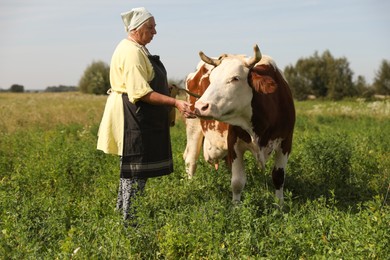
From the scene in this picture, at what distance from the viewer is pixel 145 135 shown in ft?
15.3

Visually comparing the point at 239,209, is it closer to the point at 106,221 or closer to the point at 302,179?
the point at 106,221

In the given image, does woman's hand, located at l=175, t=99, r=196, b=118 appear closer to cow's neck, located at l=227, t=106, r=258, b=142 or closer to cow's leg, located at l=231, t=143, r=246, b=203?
cow's neck, located at l=227, t=106, r=258, b=142

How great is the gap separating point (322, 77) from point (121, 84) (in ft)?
130

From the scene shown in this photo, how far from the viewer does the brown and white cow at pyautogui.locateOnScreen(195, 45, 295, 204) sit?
5008 mm

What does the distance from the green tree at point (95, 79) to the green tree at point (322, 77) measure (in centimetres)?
2531

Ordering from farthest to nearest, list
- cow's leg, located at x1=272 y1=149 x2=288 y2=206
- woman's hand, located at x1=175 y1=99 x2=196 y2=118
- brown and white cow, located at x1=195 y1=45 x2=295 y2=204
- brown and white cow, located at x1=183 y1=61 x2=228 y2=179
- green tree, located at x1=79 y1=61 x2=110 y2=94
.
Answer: green tree, located at x1=79 y1=61 x2=110 y2=94 → brown and white cow, located at x1=183 y1=61 x2=228 y2=179 → cow's leg, located at x1=272 y1=149 x2=288 y2=206 → brown and white cow, located at x1=195 y1=45 x2=295 y2=204 → woman's hand, located at x1=175 y1=99 x2=196 y2=118

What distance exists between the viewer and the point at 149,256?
4.05 metres

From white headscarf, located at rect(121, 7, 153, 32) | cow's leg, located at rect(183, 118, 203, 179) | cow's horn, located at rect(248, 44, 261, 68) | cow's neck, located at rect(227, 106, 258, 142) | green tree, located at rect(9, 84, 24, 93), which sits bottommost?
cow's leg, located at rect(183, 118, 203, 179)

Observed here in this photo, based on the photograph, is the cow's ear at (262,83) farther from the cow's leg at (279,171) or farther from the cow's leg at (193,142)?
the cow's leg at (193,142)

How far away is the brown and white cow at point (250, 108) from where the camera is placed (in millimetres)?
5008

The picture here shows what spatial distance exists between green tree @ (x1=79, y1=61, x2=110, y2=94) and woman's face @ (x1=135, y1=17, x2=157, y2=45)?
5592 centimetres

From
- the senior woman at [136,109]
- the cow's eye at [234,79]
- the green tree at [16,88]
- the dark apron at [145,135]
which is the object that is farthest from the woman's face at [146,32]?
the green tree at [16,88]

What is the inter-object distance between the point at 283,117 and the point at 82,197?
268cm

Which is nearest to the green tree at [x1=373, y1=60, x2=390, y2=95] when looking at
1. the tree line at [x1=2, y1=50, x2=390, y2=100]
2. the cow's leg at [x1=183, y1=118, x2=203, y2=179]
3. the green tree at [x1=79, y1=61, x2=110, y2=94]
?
the tree line at [x1=2, y1=50, x2=390, y2=100]
